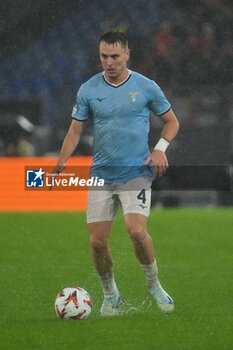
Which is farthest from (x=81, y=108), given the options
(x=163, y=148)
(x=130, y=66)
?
(x=130, y=66)

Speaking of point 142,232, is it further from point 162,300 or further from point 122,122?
point 122,122

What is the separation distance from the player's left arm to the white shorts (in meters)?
0.16

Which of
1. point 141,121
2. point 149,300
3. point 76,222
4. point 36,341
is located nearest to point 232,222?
point 76,222

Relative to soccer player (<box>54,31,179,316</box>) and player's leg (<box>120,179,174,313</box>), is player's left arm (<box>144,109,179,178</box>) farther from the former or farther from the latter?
player's leg (<box>120,179,174,313</box>)

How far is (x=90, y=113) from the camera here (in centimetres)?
629

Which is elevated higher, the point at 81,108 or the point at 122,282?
the point at 81,108

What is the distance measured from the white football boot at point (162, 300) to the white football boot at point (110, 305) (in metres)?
0.30

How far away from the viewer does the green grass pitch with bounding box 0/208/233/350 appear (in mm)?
5070

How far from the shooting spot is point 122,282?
26.1ft

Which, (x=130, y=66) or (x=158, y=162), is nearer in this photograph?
(x=158, y=162)

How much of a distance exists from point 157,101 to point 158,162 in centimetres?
49

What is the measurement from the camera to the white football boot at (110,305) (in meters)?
6.12

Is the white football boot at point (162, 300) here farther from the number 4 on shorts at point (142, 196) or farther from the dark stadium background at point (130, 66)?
the dark stadium background at point (130, 66)

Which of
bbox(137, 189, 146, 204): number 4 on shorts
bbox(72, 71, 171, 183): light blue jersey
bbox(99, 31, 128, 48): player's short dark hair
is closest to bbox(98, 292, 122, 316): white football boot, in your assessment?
bbox(137, 189, 146, 204): number 4 on shorts
